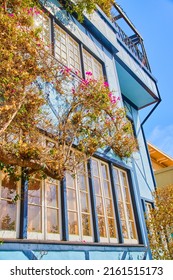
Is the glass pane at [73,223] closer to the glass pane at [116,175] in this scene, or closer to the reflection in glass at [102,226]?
the reflection in glass at [102,226]

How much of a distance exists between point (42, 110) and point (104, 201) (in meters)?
2.81

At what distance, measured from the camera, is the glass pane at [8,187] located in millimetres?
4490

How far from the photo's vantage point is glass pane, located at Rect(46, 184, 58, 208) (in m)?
5.25

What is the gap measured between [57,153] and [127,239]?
3.77m

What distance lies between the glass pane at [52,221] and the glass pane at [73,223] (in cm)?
35

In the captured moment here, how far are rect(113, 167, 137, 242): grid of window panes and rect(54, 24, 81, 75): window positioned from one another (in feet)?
11.1

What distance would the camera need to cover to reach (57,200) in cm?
540

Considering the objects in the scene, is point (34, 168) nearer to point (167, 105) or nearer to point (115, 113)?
point (115, 113)

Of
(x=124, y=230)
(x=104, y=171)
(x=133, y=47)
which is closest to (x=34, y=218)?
(x=104, y=171)

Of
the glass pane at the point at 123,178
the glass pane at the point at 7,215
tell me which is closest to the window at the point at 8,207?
the glass pane at the point at 7,215

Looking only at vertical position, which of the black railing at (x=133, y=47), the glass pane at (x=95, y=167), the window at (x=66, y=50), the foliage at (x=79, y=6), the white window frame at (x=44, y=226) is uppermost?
the black railing at (x=133, y=47)

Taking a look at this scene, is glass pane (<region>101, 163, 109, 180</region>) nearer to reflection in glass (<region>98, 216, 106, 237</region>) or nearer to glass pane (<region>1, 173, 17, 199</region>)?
reflection in glass (<region>98, 216, 106, 237</region>)

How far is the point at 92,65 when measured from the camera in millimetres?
8648

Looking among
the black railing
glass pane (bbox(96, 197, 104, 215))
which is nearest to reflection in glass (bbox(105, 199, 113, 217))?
glass pane (bbox(96, 197, 104, 215))
